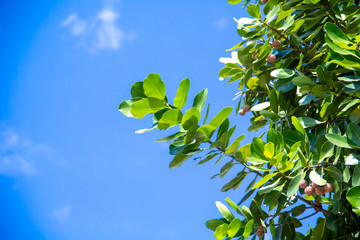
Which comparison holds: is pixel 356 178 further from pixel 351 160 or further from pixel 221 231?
pixel 221 231

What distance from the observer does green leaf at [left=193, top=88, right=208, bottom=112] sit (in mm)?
1489

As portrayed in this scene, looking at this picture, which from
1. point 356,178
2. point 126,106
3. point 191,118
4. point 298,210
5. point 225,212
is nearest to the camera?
point 356,178

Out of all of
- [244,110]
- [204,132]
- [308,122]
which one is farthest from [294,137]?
[244,110]

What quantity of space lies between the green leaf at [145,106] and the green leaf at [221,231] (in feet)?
1.72

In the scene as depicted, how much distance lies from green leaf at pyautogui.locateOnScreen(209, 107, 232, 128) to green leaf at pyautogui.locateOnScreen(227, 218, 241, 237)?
38cm

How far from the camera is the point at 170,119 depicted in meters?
1.44

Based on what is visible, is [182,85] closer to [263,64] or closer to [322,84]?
[322,84]

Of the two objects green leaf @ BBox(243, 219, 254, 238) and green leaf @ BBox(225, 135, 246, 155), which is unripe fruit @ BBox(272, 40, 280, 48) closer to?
green leaf @ BBox(225, 135, 246, 155)

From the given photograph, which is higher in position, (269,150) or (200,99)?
(200,99)

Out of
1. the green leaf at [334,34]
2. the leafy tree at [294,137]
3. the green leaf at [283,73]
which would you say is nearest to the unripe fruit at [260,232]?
the leafy tree at [294,137]

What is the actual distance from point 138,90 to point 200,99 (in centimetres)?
23

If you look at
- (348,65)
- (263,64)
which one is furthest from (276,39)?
(348,65)

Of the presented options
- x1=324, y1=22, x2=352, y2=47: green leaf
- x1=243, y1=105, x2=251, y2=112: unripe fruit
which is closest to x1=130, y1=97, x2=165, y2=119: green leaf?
x1=324, y1=22, x2=352, y2=47: green leaf

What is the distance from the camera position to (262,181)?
1.41 m
